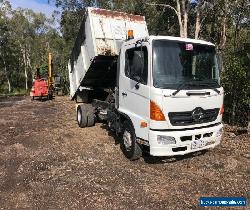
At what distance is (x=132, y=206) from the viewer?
214 inches

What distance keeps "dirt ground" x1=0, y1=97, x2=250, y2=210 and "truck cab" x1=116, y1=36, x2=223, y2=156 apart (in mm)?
601

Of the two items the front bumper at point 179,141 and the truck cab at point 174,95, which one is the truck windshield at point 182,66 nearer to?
the truck cab at point 174,95

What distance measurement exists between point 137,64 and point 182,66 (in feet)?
3.04

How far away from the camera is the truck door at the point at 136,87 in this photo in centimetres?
674

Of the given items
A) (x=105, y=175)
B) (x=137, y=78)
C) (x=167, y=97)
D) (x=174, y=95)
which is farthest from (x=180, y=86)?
(x=105, y=175)

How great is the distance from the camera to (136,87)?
708 cm

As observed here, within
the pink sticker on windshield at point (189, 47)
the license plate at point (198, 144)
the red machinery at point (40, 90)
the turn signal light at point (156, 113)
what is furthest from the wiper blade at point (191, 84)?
the red machinery at point (40, 90)

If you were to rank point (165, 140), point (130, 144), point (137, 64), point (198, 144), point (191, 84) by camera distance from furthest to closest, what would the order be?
point (130, 144)
point (137, 64)
point (198, 144)
point (191, 84)
point (165, 140)

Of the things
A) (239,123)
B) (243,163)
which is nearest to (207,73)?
(243,163)

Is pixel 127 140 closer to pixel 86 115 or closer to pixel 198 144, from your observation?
pixel 198 144

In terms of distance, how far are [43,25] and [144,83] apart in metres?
59.6

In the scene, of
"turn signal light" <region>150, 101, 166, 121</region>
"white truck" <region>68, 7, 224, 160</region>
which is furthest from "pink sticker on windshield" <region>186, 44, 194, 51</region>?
"turn signal light" <region>150, 101, 166, 121</region>

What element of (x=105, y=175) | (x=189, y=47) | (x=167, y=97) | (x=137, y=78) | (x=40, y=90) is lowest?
(x=105, y=175)

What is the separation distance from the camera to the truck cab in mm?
6516
